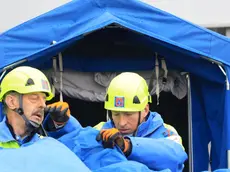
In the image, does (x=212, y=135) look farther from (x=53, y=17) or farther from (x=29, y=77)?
(x=29, y=77)

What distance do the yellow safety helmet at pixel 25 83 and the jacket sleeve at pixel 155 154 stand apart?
68 centimetres

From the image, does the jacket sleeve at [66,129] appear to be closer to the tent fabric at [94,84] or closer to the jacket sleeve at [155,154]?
the jacket sleeve at [155,154]

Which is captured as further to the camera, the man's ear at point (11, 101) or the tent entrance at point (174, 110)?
the tent entrance at point (174, 110)

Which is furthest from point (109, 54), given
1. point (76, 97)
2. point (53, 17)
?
point (53, 17)

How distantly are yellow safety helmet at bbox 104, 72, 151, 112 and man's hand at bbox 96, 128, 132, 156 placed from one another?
43 cm

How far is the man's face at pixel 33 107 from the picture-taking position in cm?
301

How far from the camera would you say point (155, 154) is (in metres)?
2.68

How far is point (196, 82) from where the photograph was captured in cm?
483

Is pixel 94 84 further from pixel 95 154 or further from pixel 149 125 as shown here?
pixel 95 154

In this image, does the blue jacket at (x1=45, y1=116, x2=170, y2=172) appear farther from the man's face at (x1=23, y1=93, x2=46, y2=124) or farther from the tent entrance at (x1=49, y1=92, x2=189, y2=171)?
the tent entrance at (x1=49, y1=92, x2=189, y2=171)

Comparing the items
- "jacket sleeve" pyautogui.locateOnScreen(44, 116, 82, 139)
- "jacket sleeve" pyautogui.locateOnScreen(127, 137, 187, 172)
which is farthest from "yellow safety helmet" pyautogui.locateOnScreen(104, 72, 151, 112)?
"jacket sleeve" pyautogui.locateOnScreen(127, 137, 187, 172)

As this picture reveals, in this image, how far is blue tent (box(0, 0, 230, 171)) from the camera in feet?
Answer: 13.6

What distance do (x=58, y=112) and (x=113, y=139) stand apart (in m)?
0.64

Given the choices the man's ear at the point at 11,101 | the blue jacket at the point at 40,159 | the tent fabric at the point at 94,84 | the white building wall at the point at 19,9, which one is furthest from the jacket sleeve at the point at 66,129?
the white building wall at the point at 19,9
